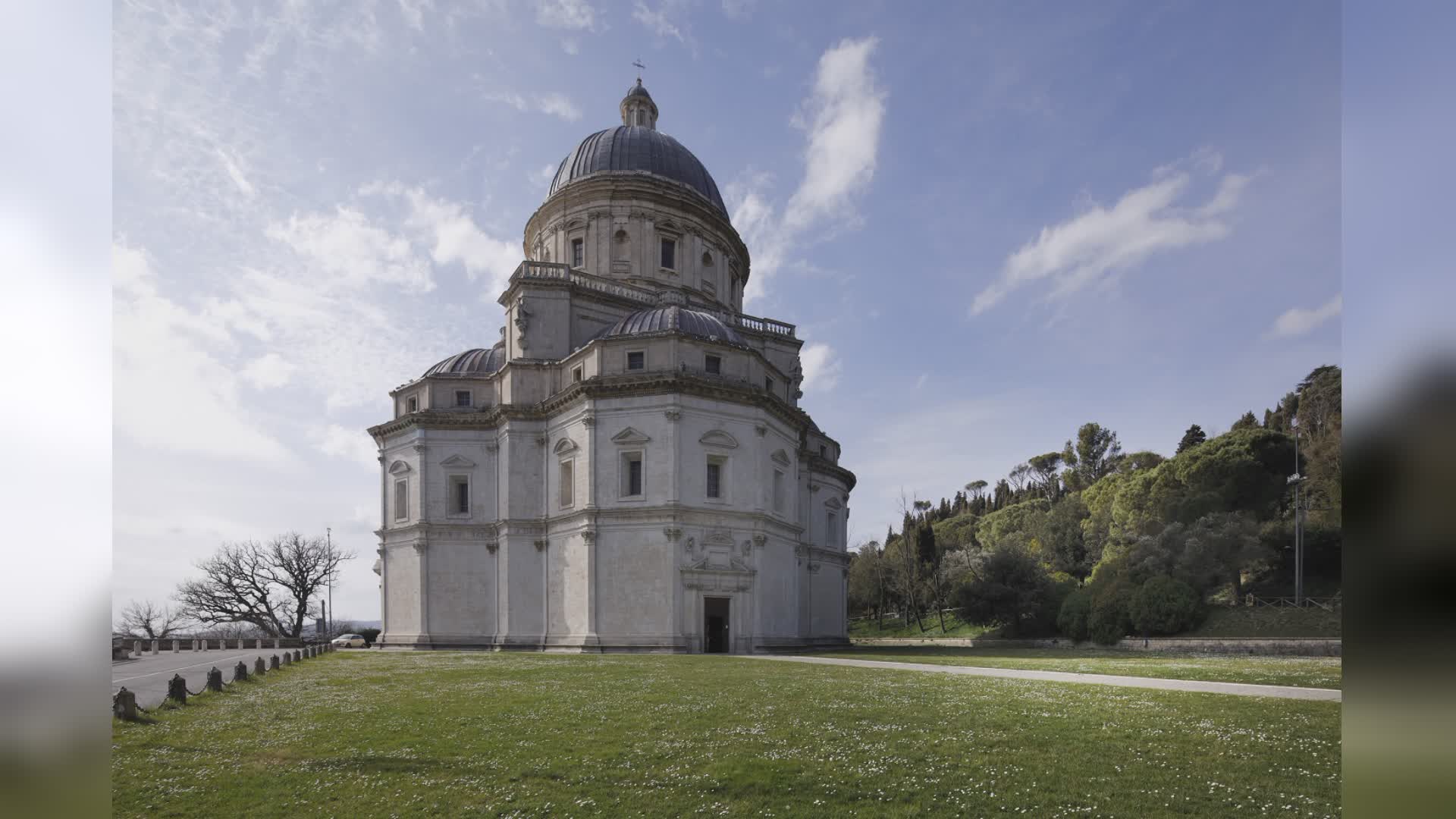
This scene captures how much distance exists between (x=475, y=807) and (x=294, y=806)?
208 centimetres

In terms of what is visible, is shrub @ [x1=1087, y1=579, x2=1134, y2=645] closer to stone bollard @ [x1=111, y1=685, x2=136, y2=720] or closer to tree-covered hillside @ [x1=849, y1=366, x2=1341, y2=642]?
tree-covered hillside @ [x1=849, y1=366, x2=1341, y2=642]

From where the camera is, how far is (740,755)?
10172 millimetres

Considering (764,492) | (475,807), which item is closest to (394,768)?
(475,807)

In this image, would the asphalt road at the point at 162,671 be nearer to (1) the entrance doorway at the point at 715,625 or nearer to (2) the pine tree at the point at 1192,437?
(1) the entrance doorway at the point at 715,625

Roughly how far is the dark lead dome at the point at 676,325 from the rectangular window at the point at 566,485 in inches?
284

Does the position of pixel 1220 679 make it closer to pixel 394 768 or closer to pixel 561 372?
pixel 394 768

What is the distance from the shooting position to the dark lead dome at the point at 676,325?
3847cm

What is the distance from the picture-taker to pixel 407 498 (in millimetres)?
44375

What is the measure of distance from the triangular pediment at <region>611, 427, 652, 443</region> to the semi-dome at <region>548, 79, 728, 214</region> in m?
20.2

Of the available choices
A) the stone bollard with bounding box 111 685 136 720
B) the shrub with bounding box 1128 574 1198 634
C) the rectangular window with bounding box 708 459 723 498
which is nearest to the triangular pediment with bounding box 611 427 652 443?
the rectangular window with bounding box 708 459 723 498

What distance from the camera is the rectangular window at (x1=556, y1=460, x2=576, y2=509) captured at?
39844 mm

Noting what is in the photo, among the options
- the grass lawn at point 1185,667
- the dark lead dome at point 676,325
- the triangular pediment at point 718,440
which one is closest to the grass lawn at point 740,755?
the grass lawn at point 1185,667
